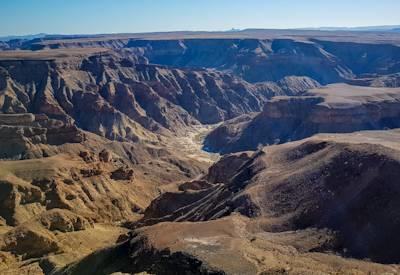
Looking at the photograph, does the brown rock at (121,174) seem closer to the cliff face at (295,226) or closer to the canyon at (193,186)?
the canyon at (193,186)

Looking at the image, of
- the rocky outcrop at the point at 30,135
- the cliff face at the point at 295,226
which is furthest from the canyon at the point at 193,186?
the rocky outcrop at the point at 30,135

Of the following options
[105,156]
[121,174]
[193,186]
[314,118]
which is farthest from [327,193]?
[314,118]

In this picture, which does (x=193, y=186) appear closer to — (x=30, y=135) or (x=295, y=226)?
(x=30, y=135)

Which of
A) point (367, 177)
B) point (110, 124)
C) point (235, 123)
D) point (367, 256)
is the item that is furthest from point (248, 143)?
point (367, 256)

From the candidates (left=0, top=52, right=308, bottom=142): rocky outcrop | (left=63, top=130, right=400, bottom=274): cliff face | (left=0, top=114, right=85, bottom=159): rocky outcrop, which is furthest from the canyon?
(left=0, top=52, right=308, bottom=142): rocky outcrop

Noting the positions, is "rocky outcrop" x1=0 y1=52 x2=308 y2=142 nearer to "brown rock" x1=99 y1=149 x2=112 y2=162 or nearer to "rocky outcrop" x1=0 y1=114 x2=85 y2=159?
"rocky outcrop" x1=0 y1=114 x2=85 y2=159

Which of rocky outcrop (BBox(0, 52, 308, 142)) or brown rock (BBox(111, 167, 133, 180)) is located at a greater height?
rocky outcrop (BBox(0, 52, 308, 142))

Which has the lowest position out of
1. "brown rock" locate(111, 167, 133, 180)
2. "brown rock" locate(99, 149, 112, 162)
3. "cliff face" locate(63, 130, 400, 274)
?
"brown rock" locate(111, 167, 133, 180)
